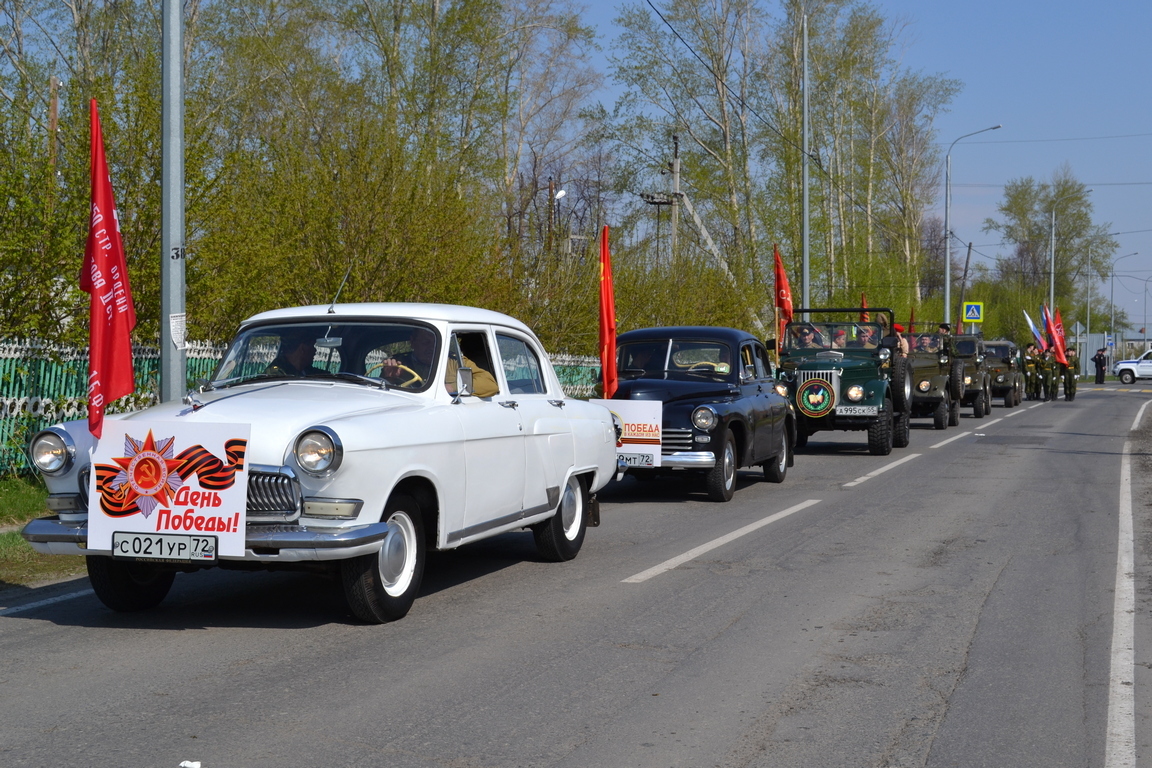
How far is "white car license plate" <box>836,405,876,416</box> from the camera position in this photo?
18609 mm

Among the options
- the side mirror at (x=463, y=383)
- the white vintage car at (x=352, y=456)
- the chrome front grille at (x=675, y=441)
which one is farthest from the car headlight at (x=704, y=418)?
the side mirror at (x=463, y=383)

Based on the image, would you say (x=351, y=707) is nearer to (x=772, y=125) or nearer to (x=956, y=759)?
(x=956, y=759)

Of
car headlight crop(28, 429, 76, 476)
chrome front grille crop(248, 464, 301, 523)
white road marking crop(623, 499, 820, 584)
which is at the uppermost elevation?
car headlight crop(28, 429, 76, 476)

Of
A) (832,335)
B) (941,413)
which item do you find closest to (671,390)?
(832,335)

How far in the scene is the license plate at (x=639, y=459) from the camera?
40.6ft

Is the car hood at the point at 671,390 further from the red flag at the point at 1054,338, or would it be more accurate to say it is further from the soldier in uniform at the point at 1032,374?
the red flag at the point at 1054,338

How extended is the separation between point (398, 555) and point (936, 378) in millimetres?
20207

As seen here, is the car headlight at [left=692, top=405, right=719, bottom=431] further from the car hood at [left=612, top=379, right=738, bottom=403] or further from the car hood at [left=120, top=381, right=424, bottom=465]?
the car hood at [left=120, top=381, right=424, bottom=465]

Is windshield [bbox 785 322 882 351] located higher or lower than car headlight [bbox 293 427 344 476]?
higher

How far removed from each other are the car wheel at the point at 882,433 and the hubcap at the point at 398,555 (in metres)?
13.1

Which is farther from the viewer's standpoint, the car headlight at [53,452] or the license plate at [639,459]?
the license plate at [639,459]

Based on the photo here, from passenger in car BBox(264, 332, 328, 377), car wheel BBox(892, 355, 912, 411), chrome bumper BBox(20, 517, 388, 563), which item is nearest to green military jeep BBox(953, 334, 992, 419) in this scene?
car wheel BBox(892, 355, 912, 411)

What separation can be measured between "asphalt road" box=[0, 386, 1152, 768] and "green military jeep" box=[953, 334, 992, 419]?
800 inches

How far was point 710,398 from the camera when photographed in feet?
42.8
